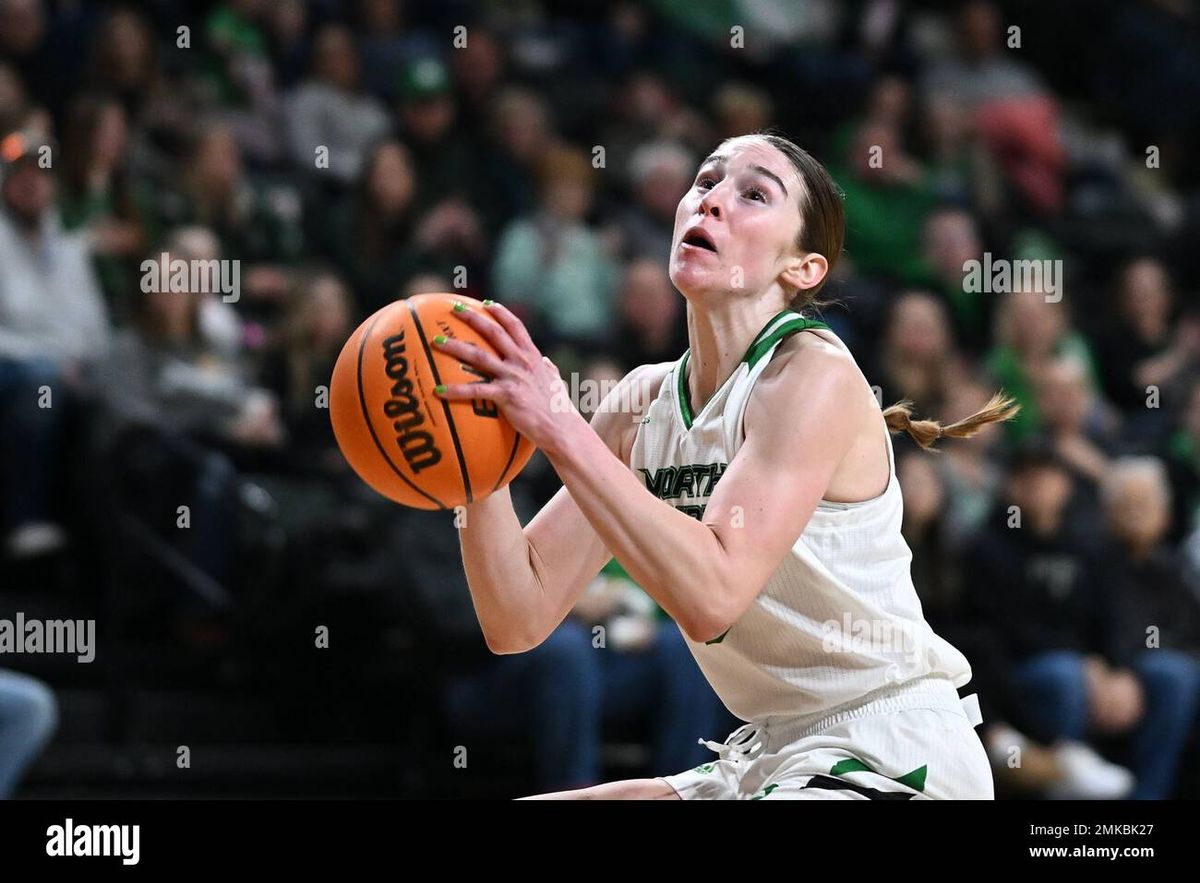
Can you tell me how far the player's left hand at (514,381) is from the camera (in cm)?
223

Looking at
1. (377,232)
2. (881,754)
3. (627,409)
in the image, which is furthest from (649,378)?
(377,232)

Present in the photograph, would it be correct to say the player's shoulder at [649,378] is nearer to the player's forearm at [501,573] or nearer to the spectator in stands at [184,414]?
the player's forearm at [501,573]

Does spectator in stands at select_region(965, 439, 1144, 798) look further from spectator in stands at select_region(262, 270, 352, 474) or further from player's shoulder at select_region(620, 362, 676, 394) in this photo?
player's shoulder at select_region(620, 362, 676, 394)

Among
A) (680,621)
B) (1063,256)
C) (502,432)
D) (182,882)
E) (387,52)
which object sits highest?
(387,52)

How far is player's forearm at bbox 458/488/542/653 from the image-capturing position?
2510 mm

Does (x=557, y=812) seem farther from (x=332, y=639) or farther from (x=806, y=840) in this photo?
(x=332, y=639)

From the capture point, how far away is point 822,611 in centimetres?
242

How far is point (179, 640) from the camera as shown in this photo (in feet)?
17.1

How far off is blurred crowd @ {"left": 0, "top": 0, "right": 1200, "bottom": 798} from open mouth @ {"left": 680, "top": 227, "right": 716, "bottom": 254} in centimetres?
247

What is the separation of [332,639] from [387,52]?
2872 millimetres

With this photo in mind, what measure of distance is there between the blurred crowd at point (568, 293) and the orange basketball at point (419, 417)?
218 centimetres

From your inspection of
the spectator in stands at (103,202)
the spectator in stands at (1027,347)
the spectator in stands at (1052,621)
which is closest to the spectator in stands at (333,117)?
the spectator in stands at (103,202)

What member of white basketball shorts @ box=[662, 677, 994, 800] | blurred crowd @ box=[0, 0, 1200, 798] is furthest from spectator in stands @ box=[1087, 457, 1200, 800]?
white basketball shorts @ box=[662, 677, 994, 800]

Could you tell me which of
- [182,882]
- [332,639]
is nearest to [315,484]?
[332,639]
